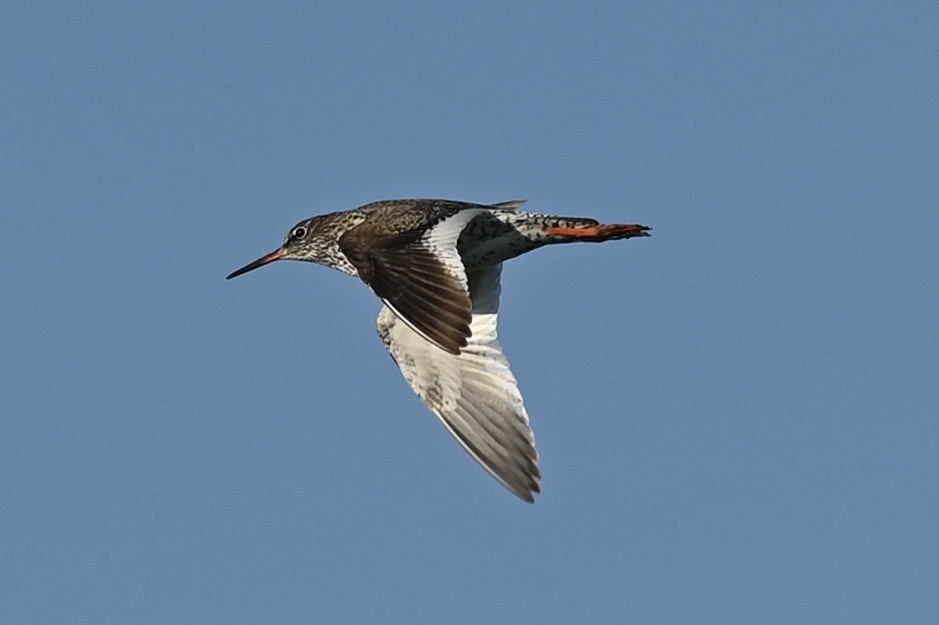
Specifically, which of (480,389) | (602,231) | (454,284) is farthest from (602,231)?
(454,284)

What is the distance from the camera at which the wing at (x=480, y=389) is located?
62.9 feet

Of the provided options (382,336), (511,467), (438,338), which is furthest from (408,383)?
(438,338)

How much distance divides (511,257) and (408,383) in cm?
191

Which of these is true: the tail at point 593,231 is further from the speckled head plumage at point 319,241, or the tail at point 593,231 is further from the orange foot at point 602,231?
the speckled head plumage at point 319,241

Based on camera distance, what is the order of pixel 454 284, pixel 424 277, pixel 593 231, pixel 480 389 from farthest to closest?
pixel 593 231
pixel 480 389
pixel 424 277
pixel 454 284

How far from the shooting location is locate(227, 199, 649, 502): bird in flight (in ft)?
59.0

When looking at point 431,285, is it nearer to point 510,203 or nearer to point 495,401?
point 495,401

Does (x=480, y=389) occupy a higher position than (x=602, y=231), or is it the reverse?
(x=602, y=231)

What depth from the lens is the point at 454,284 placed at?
59.2 ft

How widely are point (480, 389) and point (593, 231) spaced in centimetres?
225

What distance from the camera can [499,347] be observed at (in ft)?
67.4

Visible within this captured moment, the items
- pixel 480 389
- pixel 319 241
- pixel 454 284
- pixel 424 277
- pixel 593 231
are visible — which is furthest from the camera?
pixel 319 241

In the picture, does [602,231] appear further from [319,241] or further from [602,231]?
[319,241]

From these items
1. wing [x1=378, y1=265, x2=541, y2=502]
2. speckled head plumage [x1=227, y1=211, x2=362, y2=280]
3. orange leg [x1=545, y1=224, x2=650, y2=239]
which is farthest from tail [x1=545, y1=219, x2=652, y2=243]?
speckled head plumage [x1=227, y1=211, x2=362, y2=280]
